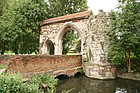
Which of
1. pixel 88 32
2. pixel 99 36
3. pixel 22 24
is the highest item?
pixel 22 24

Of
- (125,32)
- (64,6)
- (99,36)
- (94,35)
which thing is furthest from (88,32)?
(64,6)

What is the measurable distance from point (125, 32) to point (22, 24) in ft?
32.4

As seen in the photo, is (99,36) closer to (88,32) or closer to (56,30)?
(88,32)

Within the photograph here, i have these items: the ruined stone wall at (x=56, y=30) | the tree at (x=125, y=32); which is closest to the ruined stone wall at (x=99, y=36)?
the tree at (x=125, y=32)

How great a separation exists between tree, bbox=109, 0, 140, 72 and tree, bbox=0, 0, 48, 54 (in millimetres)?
7756

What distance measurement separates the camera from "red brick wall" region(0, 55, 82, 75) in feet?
27.7

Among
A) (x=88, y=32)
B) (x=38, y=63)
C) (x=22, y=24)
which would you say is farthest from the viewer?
(x=22, y=24)

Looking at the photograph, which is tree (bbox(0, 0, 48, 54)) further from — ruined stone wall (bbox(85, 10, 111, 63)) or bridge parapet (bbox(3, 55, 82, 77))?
bridge parapet (bbox(3, 55, 82, 77))

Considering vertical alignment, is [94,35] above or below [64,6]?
below

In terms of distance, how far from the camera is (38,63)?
32.1 feet

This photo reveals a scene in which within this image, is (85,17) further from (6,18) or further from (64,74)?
(6,18)

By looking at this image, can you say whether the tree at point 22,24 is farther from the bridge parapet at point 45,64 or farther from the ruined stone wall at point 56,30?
the bridge parapet at point 45,64

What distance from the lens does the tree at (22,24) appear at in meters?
17.0

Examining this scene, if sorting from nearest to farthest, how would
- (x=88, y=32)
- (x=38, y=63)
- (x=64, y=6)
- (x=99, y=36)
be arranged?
(x=38, y=63) → (x=99, y=36) → (x=88, y=32) → (x=64, y=6)
